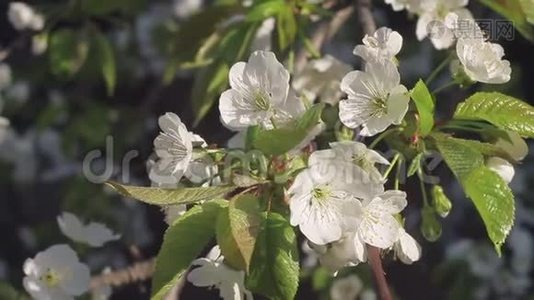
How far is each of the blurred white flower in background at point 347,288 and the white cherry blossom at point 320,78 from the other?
566mm

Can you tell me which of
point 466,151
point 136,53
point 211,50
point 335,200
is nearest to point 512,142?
point 466,151

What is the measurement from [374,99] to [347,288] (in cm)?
94

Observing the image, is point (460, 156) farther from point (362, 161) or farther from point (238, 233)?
point (238, 233)

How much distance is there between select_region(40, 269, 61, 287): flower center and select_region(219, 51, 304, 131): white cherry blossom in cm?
47

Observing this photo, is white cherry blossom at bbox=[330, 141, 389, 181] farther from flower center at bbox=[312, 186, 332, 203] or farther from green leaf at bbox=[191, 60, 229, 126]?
green leaf at bbox=[191, 60, 229, 126]

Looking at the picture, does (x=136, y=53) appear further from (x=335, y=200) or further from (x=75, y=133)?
(x=335, y=200)

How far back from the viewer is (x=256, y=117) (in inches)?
53.4

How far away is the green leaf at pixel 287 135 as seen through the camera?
4.06 ft

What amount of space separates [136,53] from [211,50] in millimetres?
1125

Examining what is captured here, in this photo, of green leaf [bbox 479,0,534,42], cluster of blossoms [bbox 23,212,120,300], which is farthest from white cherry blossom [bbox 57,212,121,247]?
green leaf [bbox 479,0,534,42]

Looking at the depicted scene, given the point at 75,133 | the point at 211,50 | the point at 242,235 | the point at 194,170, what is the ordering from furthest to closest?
the point at 75,133 → the point at 211,50 → the point at 194,170 → the point at 242,235

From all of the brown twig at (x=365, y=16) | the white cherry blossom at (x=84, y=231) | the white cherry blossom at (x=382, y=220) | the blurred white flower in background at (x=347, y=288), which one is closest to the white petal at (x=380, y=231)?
the white cherry blossom at (x=382, y=220)

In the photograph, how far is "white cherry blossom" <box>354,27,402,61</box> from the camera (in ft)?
4.40

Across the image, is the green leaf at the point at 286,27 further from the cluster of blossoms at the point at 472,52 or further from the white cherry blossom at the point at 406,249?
the white cherry blossom at the point at 406,249
